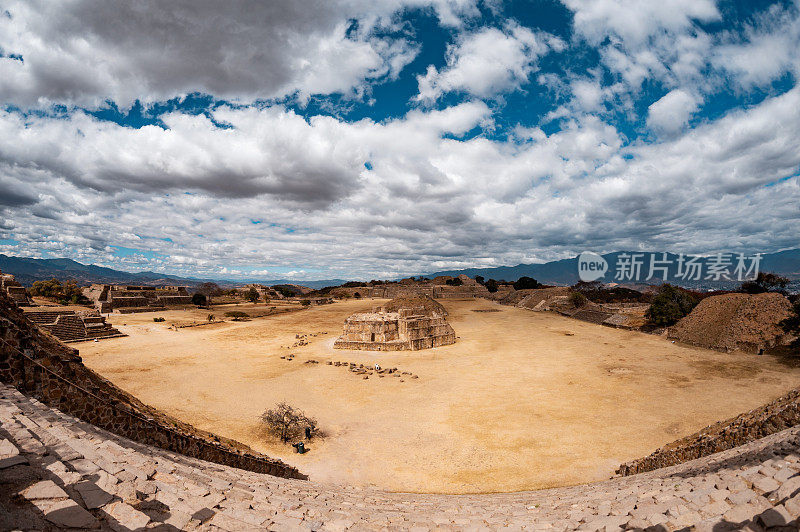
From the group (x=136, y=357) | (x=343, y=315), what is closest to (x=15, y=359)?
(x=136, y=357)

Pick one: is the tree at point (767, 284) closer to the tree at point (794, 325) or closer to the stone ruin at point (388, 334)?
the tree at point (794, 325)

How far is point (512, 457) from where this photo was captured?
12.2m

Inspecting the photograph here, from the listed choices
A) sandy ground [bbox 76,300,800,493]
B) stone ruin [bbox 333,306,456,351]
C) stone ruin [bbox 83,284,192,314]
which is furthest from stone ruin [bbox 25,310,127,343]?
stone ruin [bbox 333,306,456,351]

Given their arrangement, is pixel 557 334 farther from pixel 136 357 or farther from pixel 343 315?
pixel 136 357

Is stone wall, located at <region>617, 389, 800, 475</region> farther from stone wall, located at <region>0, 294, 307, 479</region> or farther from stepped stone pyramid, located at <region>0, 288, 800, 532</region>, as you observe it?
stone wall, located at <region>0, 294, 307, 479</region>

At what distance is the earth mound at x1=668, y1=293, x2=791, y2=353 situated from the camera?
2959 cm

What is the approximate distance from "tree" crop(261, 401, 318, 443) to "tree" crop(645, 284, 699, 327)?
4547 centimetres

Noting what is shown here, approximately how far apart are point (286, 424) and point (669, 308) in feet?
155

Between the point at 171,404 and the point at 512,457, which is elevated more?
the point at 512,457

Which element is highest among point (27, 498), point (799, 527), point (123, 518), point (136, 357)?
point (799, 527)

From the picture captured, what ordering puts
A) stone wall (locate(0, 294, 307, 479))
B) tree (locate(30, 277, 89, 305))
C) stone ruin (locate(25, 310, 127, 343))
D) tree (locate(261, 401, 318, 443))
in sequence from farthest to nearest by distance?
tree (locate(30, 277, 89, 305)) → stone ruin (locate(25, 310, 127, 343)) → tree (locate(261, 401, 318, 443)) → stone wall (locate(0, 294, 307, 479))

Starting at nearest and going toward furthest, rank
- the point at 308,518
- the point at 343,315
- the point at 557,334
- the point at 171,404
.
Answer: the point at 308,518, the point at 171,404, the point at 557,334, the point at 343,315

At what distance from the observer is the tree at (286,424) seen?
45.4 feet

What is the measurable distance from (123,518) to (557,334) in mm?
43535
